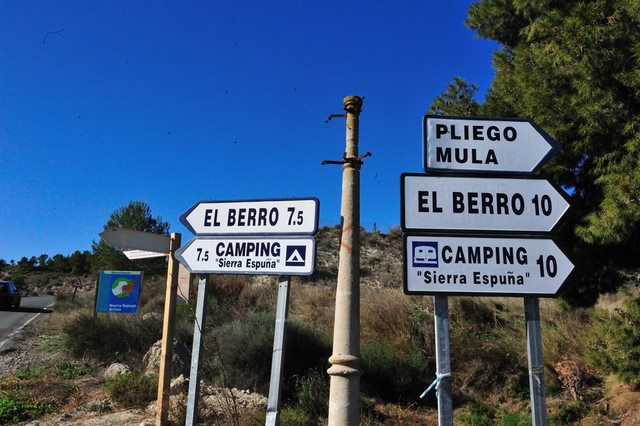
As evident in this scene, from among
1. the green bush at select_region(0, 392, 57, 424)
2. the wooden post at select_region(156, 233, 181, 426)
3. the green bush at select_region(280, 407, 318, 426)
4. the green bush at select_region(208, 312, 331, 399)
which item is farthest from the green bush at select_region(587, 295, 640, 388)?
the green bush at select_region(0, 392, 57, 424)

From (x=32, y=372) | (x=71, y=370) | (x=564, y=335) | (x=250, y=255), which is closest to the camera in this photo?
(x=250, y=255)

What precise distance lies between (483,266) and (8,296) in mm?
23994

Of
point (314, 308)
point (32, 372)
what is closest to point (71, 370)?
point (32, 372)

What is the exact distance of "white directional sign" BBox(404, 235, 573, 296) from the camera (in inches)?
128

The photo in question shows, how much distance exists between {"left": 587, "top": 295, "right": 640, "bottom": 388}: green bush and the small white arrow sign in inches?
205

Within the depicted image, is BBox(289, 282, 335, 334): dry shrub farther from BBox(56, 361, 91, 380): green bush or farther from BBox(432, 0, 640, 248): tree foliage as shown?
BBox(432, 0, 640, 248): tree foliage

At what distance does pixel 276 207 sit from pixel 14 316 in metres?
19.4

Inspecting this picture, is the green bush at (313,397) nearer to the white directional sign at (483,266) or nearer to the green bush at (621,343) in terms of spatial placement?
the green bush at (621,343)

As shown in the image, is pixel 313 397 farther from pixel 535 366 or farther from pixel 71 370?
pixel 71 370

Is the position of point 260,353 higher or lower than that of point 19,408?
higher

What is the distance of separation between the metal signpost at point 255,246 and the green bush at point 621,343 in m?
3.97

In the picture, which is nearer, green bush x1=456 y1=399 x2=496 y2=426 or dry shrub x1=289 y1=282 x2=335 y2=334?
green bush x1=456 y1=399 x2=496 y2=426

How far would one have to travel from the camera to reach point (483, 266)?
330 centimetres

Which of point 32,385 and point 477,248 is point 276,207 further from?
point 32,385
